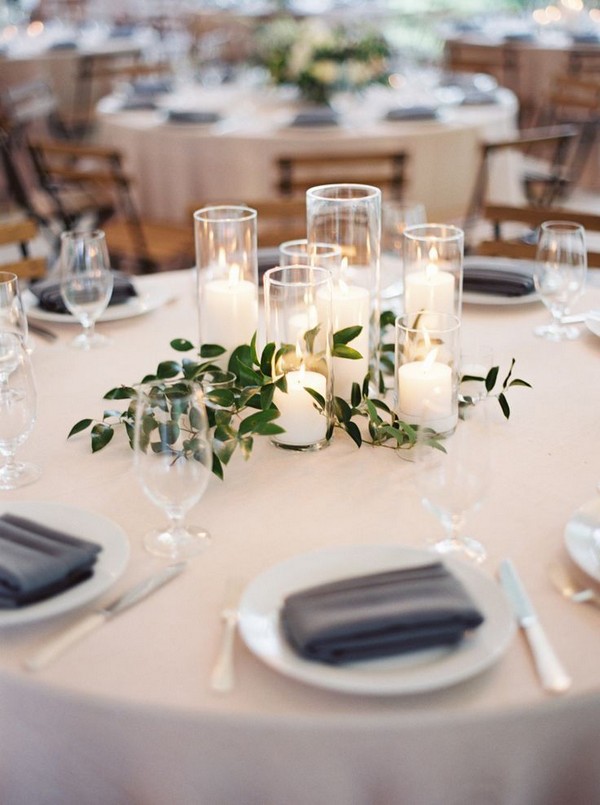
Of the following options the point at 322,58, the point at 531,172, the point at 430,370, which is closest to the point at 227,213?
the point at 430,370

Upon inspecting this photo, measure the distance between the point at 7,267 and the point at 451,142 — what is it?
2.19m

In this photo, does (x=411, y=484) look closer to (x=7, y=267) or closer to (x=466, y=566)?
(x=466, y=566)

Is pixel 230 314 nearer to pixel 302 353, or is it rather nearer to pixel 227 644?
pixel 302 353

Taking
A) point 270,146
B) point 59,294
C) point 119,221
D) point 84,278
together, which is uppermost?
point 84,278

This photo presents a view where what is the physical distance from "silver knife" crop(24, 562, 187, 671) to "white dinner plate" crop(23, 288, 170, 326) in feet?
3.27

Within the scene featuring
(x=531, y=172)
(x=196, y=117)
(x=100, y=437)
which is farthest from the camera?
(x=531, y=172)

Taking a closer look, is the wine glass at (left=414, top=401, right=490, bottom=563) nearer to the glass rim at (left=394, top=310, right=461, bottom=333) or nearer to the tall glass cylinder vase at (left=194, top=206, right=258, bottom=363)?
the glass rim at (left=394, top=310, right=461, bottom=333)

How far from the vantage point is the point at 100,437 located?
1.53m

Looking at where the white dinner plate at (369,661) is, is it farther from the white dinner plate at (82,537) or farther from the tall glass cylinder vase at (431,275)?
the tall glass cylinder vase at (431,275)

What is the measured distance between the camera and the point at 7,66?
6695 mm

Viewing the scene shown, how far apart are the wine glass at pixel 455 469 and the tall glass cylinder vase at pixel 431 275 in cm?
62

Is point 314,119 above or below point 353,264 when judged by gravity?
below

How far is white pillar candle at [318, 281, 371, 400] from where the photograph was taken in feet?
5.28

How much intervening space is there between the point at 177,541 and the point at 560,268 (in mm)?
1056
